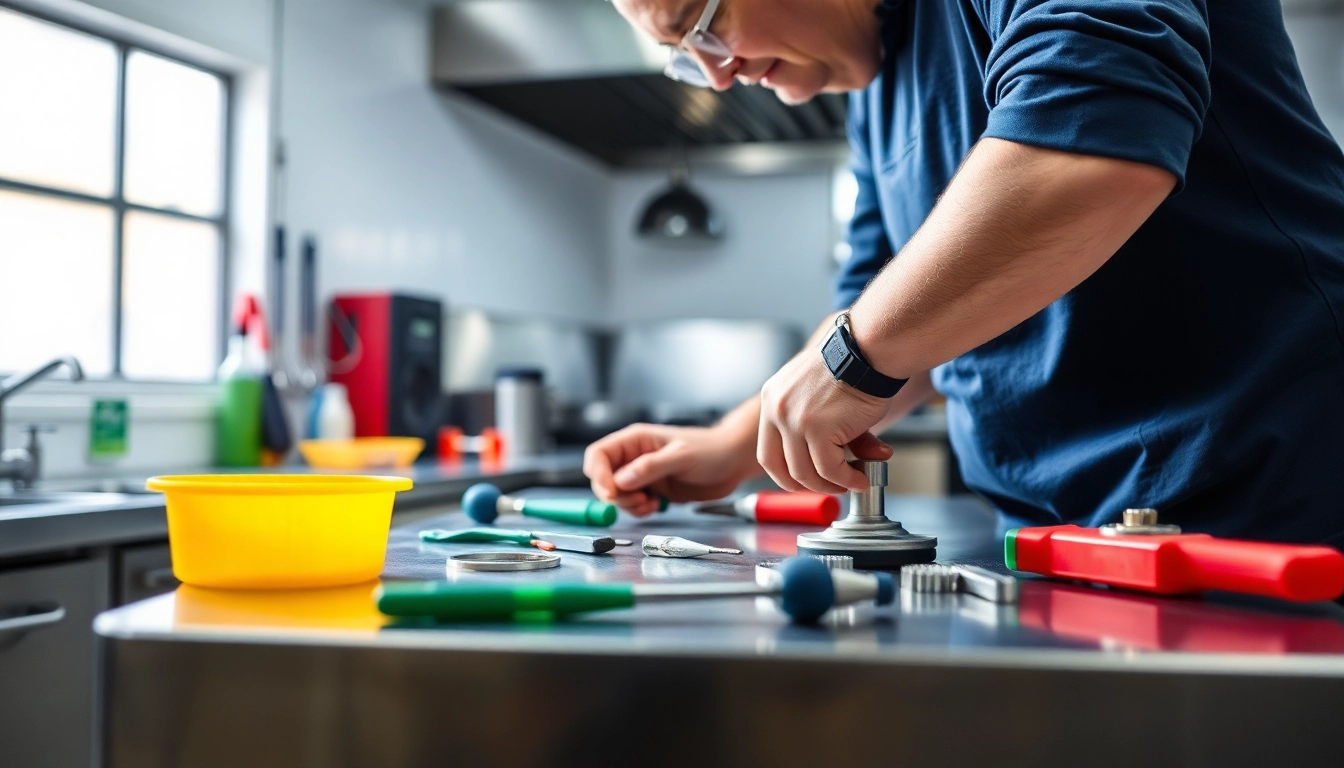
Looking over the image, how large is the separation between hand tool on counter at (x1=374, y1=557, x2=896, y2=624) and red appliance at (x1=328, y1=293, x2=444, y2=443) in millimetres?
2277

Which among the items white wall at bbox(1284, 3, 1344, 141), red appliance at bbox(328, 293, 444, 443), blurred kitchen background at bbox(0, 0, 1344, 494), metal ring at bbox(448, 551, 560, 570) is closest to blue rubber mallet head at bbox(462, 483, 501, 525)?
metal ring at bbox(448, 551, 560, 570)

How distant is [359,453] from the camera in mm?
2443

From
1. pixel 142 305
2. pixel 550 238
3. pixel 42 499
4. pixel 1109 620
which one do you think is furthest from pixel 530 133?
pixel 1109 620

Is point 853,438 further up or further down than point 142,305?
further down

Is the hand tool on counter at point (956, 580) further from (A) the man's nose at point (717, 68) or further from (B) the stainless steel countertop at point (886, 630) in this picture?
(A) the man's nose at point (717, 68)

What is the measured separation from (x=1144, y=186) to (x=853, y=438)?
0.85 ft

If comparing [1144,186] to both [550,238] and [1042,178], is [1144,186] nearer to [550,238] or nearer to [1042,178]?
[1042,178]

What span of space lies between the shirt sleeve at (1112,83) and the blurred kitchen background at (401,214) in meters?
1.92

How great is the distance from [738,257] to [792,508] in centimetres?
369

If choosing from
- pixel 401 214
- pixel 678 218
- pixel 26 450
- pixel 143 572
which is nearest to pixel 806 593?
pixel 143 572

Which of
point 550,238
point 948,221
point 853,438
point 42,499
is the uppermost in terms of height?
point 550,238

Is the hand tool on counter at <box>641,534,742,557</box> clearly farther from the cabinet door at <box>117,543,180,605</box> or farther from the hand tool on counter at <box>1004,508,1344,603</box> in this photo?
the cabinet door at <box>117,543,180,605</box>

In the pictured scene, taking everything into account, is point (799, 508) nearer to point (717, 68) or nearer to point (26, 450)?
point (717, 68)

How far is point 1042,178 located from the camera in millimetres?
636
